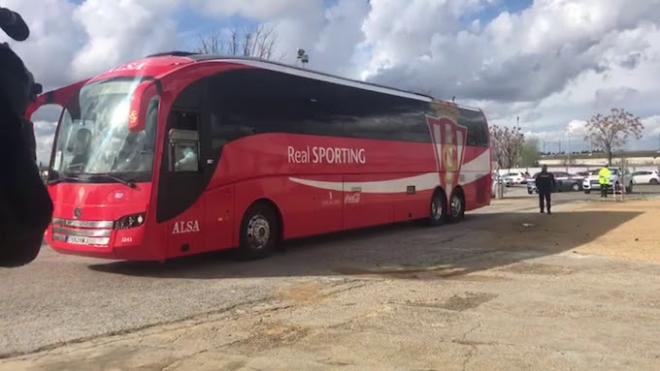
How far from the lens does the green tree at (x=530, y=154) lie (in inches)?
4019

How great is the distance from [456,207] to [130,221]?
12443 millimetres

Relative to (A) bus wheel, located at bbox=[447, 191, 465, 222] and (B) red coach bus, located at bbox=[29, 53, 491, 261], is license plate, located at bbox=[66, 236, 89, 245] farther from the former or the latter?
(A) bus wheel, located at bbox=[447, 191, 465, 222]

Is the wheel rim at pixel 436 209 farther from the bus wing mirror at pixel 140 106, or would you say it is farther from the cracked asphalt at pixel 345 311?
the bus wing mirror at pixel 140 106

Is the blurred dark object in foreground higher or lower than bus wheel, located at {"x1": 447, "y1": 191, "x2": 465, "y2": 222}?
higher

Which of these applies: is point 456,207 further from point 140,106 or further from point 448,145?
point 140,106

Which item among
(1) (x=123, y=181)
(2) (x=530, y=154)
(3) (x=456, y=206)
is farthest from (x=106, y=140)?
(2) (x=530, y=154)

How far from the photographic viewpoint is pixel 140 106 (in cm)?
1009

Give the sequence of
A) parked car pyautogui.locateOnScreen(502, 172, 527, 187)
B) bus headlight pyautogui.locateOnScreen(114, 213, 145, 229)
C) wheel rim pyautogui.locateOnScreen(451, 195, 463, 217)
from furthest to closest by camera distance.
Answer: parked car pyautogui.locateOnScreen(502, 172, 527, 187) < wheel rim pyautogui.locateOnScreen(451, 195, 463, 217) < bus headlight pyautogui.locateOnScreen(114, 213, 145, 229)

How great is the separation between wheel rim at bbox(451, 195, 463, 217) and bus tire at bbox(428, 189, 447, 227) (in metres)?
0.56

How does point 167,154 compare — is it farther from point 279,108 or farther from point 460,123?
point 460,123

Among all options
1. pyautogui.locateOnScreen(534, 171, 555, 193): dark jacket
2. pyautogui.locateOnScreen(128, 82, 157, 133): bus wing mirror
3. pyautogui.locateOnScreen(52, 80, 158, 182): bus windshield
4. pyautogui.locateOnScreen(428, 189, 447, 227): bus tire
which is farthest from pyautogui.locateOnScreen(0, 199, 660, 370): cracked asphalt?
pyautogui.locateOnScreen(534, 171, 555, 193): dark jacket

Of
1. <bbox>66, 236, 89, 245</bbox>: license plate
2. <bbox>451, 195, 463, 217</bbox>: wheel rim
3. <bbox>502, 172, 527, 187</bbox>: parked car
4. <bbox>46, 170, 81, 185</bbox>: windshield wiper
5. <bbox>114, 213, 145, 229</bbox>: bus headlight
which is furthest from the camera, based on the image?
<bbox>502, 172, 527, 187</bbox>: parked car

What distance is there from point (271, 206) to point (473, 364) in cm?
738

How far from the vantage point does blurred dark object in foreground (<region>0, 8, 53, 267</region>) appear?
1962 millimetres
